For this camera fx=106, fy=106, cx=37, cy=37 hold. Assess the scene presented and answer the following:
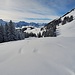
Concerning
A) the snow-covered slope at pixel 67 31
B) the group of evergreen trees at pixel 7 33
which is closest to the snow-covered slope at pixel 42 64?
the group of evergreen trees at pixel 7 33

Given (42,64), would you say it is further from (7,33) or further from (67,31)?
(67,31)

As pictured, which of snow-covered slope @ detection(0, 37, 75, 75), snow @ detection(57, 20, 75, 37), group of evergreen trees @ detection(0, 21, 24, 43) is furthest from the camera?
snow @ detection(57, 20, 75, 37)

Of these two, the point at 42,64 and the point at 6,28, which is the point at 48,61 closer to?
the point at 42,64

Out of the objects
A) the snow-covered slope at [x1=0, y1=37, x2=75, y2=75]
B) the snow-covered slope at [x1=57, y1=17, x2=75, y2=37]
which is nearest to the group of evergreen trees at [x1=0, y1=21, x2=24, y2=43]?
the snow-covered slope at [x1=57, y1=17, x2=75, y2=37]

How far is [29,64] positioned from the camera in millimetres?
4977

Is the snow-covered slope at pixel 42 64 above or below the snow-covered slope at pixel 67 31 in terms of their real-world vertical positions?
below

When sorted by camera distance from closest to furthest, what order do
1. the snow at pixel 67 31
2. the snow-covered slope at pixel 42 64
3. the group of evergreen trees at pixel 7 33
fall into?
the snow-covered slope at pixel 42 64 < the group of evergreen trees at pixel 7 33 < the snow at pixel 67 31

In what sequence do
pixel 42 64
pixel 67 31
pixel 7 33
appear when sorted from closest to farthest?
1. pixel 42 64
2. pixel 7 33
3. pixel 67 31

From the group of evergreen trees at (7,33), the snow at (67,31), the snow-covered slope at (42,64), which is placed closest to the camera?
the snow-covered slope at (42,64)

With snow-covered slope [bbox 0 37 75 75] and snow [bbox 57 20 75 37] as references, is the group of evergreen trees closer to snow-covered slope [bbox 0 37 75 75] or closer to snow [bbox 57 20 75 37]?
snow [bbox 57 20 75 37]

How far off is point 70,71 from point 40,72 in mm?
1240

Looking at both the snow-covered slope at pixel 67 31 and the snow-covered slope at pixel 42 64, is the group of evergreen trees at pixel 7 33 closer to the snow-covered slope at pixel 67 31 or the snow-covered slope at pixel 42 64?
the snow-covered slope at pixel 67 31

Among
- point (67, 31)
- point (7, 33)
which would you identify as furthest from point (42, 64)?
point (67, 31)

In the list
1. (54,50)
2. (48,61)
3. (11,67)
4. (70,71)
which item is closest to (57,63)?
(48,61)
